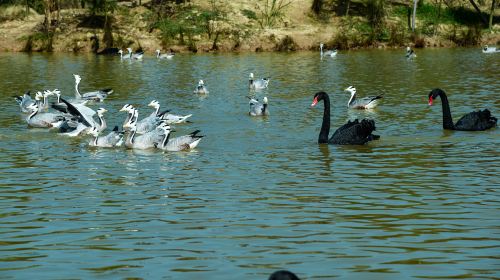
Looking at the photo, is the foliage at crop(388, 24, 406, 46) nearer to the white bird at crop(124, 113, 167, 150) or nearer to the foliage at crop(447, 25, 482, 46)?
the foliage at crop(447, 25, 482, 46)

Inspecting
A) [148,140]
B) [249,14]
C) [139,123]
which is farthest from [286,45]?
[148,140]

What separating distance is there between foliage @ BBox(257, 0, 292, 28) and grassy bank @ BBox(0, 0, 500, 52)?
0.08 m

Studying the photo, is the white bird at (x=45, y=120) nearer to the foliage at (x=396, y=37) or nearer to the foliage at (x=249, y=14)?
the foliage at (x=249, y=14)

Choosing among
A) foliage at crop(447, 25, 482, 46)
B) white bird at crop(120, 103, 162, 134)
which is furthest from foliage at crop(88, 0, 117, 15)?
white bird at crop(120, 103, 162, 134)

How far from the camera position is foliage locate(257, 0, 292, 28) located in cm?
7575

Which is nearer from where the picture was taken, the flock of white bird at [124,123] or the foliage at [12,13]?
the flock of white bird at [124,123]

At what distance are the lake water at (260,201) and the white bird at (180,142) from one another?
0.37 m

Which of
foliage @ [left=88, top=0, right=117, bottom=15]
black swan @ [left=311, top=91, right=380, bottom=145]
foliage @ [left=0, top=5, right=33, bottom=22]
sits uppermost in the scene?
foliage @ [left=88, top=0, right=117, bottom=15]

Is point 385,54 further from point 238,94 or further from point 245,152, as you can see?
point 245,152

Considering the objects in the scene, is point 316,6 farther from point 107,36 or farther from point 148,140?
point 148,140

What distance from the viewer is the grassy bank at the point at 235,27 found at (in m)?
73.0

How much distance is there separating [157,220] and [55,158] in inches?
330

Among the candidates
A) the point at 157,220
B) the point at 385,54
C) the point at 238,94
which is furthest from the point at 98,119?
the point at 385,54

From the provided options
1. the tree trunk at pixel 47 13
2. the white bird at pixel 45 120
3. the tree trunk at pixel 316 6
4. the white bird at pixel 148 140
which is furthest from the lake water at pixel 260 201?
the tree trunk at pixel 316 6
